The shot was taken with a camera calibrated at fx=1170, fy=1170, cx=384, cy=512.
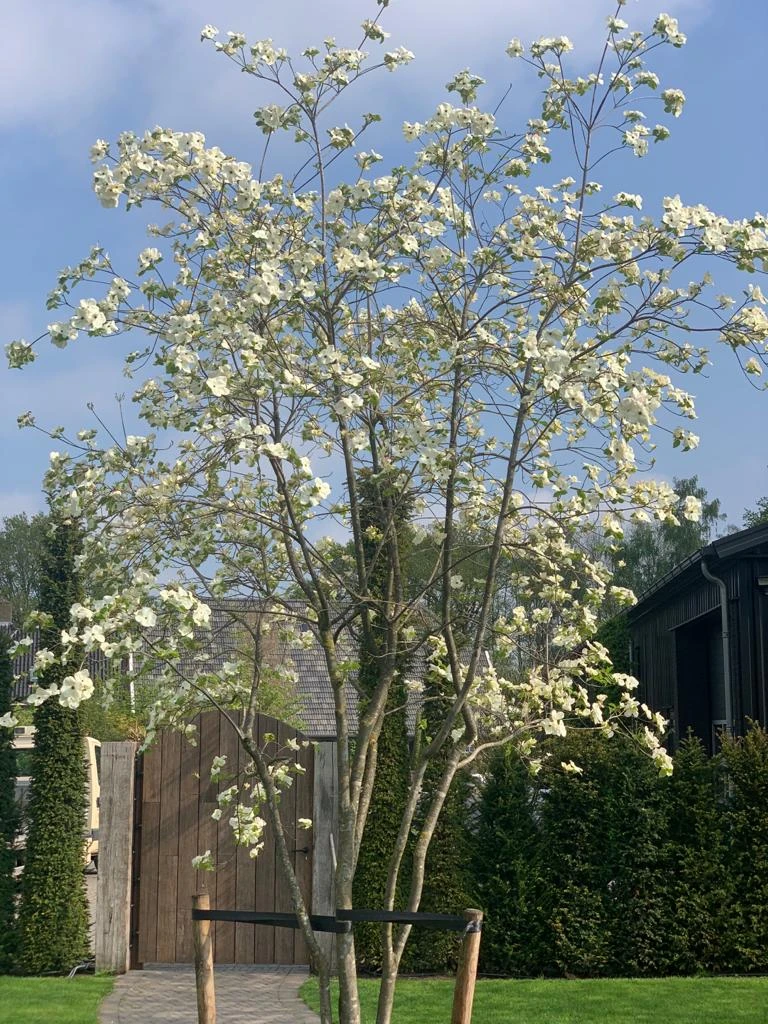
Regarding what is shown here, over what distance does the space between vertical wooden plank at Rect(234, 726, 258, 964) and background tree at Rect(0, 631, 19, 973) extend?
173 centimetres

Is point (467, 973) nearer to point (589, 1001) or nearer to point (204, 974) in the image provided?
point (204, 974)

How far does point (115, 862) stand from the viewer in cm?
912

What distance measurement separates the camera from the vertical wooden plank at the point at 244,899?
9.23 meters

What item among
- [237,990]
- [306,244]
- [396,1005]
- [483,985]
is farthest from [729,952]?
[306,244]

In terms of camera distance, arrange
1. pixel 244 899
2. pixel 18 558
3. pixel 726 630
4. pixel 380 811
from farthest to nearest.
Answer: pixel 18 558
pixel 726 630
pixel 244 899
pixel 380 811

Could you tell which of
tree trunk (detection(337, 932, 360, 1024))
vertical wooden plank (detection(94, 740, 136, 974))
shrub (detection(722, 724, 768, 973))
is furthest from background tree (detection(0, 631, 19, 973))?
shrub (detection(722, 724, 768, 973))

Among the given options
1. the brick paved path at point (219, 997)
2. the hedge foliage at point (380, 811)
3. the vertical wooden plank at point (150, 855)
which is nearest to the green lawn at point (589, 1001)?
the brick paved path at point (219, 997)

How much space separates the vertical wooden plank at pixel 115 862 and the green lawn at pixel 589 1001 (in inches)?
63.8

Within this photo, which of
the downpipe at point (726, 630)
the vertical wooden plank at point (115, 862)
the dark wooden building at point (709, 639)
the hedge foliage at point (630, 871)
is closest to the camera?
the hedge foliage at point (630, 871)

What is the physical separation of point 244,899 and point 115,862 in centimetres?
105

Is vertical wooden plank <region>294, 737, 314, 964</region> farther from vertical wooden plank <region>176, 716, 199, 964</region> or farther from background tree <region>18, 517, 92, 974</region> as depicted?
background tree <region>18, 517, 92, 974</region>

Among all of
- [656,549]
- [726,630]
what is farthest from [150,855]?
[656,549]

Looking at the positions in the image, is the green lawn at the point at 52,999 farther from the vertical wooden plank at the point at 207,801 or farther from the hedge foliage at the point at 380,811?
the hedge foliage at the point at 380,811

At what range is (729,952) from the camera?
852 cm
